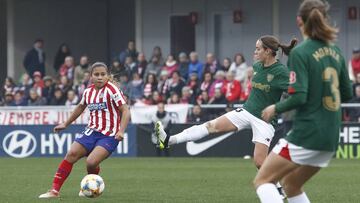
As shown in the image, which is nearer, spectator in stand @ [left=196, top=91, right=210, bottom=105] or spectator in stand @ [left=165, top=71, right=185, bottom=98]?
spectator in stand @ [left=196, top=91, right=210, bottom=105]

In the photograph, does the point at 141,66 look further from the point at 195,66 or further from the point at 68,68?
the point at 68,68

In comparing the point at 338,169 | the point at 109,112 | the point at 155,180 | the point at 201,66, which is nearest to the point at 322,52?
the point at 109,112

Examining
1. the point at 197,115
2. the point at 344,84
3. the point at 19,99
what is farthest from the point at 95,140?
the point at 19,99

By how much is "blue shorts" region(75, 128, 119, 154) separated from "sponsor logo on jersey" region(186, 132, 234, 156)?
11542 mm

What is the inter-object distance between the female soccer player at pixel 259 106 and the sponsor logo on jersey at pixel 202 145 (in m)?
11.9

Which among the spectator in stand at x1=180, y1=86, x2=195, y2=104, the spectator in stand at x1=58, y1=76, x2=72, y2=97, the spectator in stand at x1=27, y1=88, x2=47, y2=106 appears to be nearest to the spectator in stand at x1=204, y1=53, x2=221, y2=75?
the spectator in stand at x1=180, y1=86, x2=195, y2=104

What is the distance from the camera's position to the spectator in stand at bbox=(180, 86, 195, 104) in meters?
26.4

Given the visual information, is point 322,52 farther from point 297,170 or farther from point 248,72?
point 248,72

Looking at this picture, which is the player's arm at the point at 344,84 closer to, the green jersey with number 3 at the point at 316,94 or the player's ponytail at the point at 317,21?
the green jersey with number 3 at the point at 316,94

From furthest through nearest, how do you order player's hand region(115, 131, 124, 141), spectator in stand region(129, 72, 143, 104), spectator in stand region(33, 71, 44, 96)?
spectator in stand region(33, 71, 44, 96)
spectator in stand region(129, 72, 143, 104)
player's hand region(115, 131, 124, 141)

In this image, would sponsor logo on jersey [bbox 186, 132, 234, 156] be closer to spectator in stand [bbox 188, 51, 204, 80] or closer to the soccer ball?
spectator in stand [bbox 188, 51, 204, 80]

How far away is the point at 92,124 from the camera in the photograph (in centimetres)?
1313

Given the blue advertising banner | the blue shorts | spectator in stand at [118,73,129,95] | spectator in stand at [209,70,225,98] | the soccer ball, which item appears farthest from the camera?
spectator in stand at [118,73,129,95]

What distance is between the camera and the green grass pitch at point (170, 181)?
1323cm
